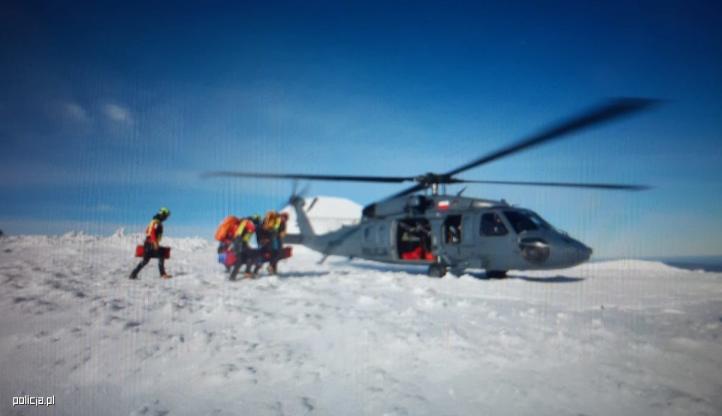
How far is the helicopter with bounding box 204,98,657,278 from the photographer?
317 inches

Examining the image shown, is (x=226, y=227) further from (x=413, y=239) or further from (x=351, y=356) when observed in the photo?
(x=351, y=356)

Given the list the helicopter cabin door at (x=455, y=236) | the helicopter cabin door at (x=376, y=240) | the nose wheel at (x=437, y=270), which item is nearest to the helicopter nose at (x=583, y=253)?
the helicopter cabin door at (x=455, y=236)

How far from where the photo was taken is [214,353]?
9.66 feet

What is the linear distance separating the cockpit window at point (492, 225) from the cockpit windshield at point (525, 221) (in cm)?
24

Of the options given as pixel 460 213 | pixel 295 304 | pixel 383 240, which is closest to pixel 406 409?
pixel 295 304

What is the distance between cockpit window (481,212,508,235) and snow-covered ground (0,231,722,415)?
3.53 metres

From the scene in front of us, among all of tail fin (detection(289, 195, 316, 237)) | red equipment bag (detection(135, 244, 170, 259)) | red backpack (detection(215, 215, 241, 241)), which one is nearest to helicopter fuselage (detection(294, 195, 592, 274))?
tail fin (detection(289, 195, 316, 237))

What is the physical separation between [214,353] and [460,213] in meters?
8.05

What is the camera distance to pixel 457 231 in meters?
9.90

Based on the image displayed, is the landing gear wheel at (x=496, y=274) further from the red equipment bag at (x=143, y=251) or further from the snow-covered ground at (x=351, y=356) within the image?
the red equipment bag at (x=143, y=251)

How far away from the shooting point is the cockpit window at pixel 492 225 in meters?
8.79

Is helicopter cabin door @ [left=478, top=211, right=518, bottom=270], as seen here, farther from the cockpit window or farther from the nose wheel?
the nose wheel

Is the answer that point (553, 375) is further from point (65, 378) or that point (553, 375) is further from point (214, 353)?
point (65, 378)

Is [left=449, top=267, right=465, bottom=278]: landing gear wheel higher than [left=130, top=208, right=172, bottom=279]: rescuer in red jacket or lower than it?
lower
